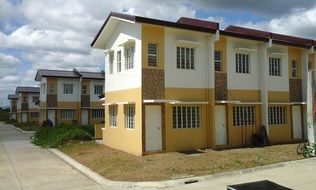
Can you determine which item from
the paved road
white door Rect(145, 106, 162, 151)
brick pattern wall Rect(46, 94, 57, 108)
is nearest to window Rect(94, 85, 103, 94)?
brick pattern wall Rect(46, 94, 57, 108)

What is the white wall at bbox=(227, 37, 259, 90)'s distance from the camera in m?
21.4

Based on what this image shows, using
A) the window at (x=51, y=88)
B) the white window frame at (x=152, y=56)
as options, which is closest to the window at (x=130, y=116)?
the white window frame at (x=152, y=56)

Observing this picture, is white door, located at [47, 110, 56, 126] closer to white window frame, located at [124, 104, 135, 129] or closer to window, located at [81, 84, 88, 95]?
window, located at [81, 84, 88, 95]

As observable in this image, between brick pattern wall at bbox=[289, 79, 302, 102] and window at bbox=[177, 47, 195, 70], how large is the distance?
319 inches

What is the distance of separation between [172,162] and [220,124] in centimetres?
617

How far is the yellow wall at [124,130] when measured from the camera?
18.2 meters

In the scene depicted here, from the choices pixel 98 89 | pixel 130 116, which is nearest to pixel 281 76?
pixel 130 116

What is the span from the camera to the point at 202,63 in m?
20.1

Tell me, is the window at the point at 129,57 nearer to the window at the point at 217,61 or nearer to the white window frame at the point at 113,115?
the white window frame at the point at 113,115

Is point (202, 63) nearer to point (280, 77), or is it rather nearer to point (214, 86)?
point (214, 86)

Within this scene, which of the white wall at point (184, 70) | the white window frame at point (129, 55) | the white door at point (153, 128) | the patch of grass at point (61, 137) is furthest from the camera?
the patch of grass at point (61, 137)

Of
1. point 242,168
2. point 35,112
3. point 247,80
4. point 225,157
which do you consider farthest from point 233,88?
point 35,112

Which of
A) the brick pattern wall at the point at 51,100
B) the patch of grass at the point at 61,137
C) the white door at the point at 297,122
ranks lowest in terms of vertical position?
the patch of grass at the point at 61,137

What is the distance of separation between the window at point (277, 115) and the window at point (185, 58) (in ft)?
21.8
